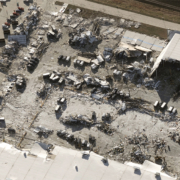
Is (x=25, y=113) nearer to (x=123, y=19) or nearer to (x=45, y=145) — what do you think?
(x=45, y=145)

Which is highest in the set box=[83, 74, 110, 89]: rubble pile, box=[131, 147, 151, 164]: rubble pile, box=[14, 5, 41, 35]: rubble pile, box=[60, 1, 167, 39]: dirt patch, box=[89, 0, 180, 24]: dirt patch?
box=[89, 0, 180, 24]: dirt patch

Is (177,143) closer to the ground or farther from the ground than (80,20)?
closer to the ground

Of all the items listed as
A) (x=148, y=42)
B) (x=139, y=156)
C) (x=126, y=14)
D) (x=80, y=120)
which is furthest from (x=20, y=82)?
(x=126, y=14)

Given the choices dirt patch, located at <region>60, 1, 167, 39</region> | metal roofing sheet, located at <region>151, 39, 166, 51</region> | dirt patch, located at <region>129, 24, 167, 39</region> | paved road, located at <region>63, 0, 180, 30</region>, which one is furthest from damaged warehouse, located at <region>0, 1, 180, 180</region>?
paved road, located at <region>63, 0, 180, 30</region>

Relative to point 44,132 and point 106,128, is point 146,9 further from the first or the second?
point 44,132

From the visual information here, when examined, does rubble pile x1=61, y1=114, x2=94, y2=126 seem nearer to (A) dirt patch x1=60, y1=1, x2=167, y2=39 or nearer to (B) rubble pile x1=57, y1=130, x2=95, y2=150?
(B) rubble pile x1=57, y1=130, x2=95, y2=150

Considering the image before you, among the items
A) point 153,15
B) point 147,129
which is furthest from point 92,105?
point 153,15
